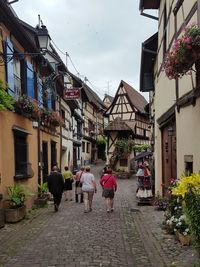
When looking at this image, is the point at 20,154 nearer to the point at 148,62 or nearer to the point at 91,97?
the point at 148,62

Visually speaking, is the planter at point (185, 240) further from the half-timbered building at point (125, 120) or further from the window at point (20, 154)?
the half-timbered building at point (125, 120)

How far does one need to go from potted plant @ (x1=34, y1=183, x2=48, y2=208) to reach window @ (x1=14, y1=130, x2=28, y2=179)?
1657 mm

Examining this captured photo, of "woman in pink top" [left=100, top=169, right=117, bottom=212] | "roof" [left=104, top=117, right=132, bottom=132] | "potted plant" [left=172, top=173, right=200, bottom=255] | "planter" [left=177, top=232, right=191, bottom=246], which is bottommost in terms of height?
"planter" [left=177, top=232, right=191, bottom=246]

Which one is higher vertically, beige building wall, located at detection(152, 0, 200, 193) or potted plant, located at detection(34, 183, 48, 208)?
beige building wall, located at detection(152, 0, 200, 193)

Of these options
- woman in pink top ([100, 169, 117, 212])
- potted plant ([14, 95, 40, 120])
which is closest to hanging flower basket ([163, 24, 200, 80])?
potted plant ([14, 95, 40, 120])

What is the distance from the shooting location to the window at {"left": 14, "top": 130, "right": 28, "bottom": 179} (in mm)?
14585

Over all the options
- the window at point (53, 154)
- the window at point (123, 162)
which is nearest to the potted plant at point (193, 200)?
the window at point (53, 154)

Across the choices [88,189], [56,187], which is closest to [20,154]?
[56,187]

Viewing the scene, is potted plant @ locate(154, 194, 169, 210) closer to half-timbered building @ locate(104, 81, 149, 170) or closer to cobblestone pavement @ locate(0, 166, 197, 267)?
cobblestone pavement @ locate(0, 166, 197, 267)

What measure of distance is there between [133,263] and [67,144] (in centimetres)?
2206

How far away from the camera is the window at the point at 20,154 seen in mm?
14585

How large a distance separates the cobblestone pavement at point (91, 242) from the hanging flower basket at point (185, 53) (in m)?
3.06

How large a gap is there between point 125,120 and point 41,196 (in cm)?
3140

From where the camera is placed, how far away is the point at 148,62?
797 inches
